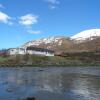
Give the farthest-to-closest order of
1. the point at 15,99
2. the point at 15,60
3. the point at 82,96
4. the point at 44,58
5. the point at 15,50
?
the point at 15,50 < the point at 44,58 < the point at 15,60 < the point at 82,96 < the point at 15,99

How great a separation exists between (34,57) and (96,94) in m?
129

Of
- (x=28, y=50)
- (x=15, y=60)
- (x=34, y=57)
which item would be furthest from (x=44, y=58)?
(x=28, y=50)

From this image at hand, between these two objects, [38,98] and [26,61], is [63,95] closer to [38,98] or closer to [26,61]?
[38,98]

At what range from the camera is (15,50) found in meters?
188

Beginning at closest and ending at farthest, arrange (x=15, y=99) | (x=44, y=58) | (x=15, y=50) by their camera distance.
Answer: (x=15, y=99), (x=44, y=58), (x=15, y=50)

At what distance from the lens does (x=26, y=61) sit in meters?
156

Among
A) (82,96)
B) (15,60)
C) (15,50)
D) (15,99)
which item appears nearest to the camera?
(15,99)

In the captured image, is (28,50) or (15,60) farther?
(28,50)

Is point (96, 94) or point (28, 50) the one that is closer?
point (96, 94)

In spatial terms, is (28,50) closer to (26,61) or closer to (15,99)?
(26,61)

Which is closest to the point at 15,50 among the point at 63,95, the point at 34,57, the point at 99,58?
the point at 34,57

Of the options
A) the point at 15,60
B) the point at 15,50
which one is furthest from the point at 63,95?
the point at 15,50

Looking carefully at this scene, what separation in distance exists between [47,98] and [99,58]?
16621cm

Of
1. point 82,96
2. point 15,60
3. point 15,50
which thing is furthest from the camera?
point 15,50
